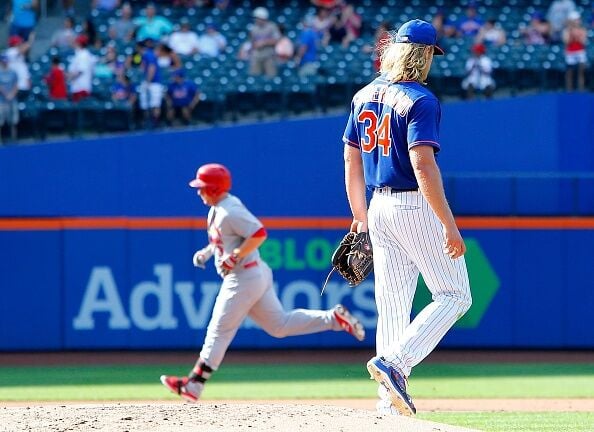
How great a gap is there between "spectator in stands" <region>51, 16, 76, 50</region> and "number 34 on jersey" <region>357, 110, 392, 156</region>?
32.9 feet

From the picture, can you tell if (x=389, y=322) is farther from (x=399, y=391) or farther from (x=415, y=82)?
(x=415, y=82)

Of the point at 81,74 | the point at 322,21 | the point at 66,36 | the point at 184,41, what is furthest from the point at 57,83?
the point at 322,21

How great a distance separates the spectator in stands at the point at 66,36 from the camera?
1509 centimetres

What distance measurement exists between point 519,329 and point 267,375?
114 inches

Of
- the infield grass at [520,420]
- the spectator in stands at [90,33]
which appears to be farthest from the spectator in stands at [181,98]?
the infield grass at [520,420]

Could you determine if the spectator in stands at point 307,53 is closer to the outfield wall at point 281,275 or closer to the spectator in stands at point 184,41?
the spectator in stands at point 184,41

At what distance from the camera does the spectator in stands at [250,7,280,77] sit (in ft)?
49.1

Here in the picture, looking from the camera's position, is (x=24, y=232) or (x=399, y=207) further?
(x=24, y=232)

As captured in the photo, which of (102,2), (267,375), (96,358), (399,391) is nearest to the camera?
(399,391)

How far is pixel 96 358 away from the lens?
1129 cm

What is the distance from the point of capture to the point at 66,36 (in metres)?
15.1

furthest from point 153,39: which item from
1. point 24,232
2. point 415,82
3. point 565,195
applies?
point 415,82

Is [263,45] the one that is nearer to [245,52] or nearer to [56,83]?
[245,52]

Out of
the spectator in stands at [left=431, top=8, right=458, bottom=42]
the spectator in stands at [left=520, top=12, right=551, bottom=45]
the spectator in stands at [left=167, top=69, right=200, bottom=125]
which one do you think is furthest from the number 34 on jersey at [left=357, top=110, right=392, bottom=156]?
the spectator in stands at [left=520, top=12, right=551, bottom=45]
